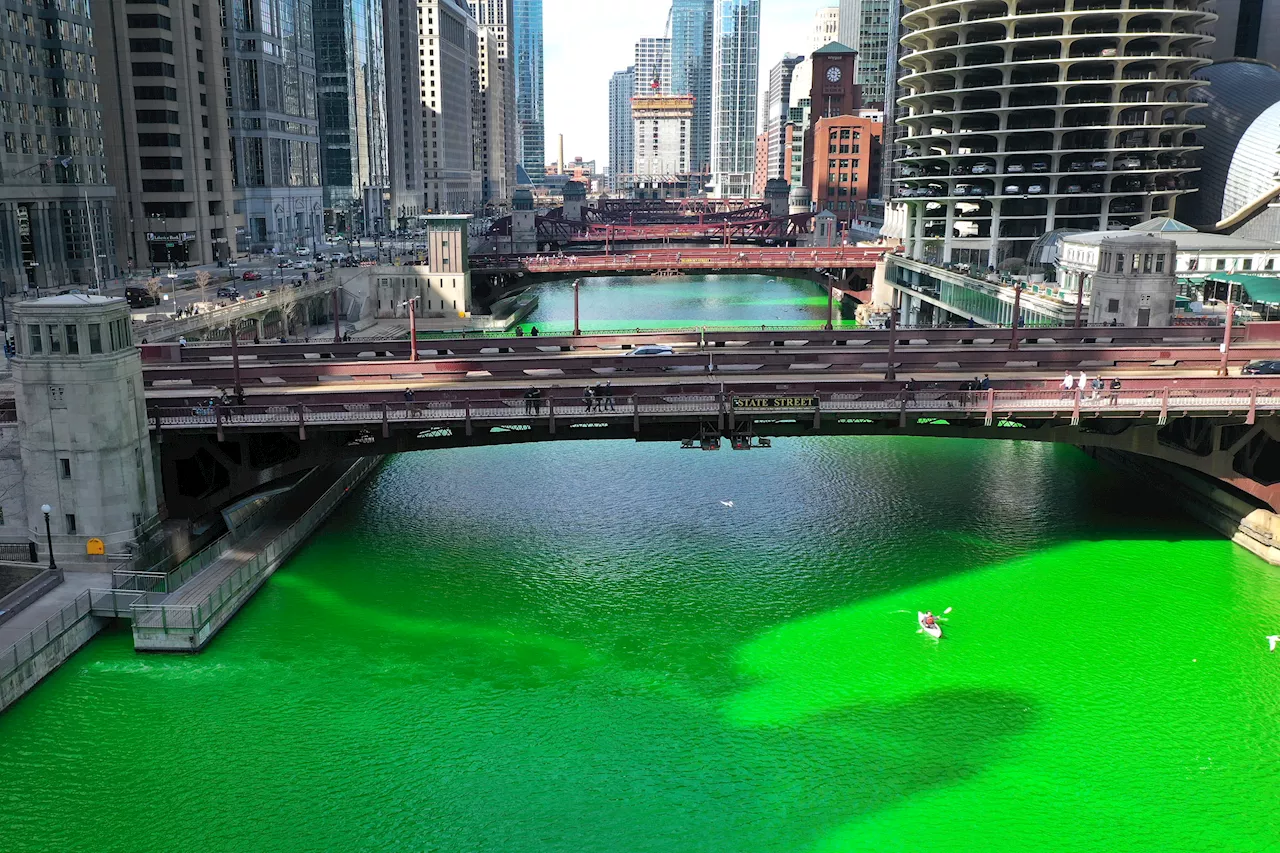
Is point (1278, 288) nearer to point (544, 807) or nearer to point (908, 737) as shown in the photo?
point (908, 737)

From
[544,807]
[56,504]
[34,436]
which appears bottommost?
[544,807]

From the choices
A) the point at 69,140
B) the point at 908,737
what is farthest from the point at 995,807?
the point at 69,140

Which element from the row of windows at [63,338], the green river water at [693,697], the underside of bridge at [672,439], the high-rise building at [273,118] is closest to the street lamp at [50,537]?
the green river water at [693,697]

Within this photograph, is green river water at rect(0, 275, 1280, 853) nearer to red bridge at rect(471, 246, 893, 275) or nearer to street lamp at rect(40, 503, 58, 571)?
street lamp at rect(40, 503, 58, 571)

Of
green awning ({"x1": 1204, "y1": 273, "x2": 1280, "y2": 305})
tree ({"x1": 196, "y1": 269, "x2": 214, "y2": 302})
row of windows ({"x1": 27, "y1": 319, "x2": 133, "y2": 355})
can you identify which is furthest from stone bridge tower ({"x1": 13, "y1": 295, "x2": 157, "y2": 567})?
green awning ({"x1": 1204, "y1": 273, "x2": 1280, "y2": 305})

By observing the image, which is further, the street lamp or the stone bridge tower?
the street lamp
